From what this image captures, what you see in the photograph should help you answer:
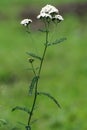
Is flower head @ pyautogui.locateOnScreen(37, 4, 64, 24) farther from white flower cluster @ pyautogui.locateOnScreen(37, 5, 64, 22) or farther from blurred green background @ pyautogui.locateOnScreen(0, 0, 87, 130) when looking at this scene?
blurred green background @ pyautogui.locateOnScreen(0, 0, 87, 130)

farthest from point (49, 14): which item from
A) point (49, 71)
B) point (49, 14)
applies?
point (49, 71)

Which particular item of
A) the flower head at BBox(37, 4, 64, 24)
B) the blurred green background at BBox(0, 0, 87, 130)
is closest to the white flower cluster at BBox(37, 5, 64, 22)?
the flower head at BBox(37, 4, 64, 24)

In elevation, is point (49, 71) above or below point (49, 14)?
below

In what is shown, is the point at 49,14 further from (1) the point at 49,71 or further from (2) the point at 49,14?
(1) the point at 49,71

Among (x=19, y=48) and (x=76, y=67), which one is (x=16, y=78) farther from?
(x=19, y=48)

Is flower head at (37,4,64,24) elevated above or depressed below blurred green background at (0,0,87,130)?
above

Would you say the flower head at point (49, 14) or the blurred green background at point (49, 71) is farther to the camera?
the blurred green background at point (49, 71)

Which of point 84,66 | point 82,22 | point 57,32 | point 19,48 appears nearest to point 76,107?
point 84,66

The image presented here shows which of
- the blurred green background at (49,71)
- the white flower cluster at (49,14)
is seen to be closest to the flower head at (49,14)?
the white flower cluster at (49,14)

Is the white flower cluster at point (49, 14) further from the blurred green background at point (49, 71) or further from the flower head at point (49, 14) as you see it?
the blurred green background at point (49, 71)

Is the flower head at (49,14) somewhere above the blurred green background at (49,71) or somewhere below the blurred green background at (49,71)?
above
